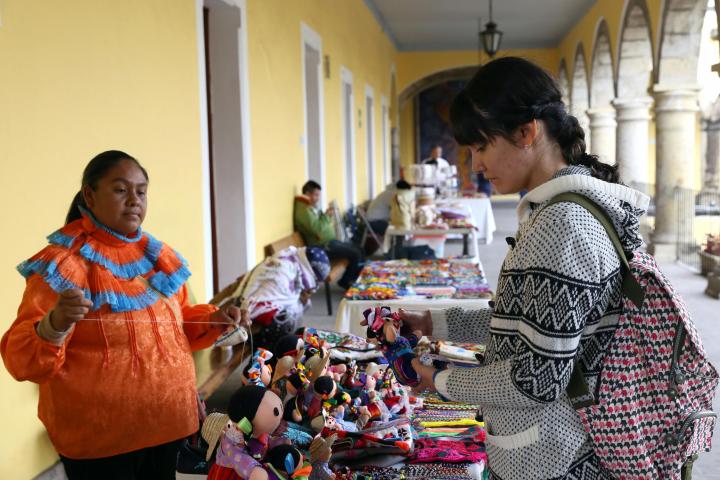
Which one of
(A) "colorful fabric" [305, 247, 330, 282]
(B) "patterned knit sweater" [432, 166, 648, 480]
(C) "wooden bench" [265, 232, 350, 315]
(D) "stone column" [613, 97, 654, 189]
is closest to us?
(B) "patterned knit sweater" [432, 166, 648, 480]

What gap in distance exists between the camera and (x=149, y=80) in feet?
13.9

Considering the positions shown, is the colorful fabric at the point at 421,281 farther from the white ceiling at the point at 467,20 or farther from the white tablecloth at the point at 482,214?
the white ceiling at the point at 467,20

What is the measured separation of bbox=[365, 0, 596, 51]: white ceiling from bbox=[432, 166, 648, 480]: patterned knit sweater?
14.0 m

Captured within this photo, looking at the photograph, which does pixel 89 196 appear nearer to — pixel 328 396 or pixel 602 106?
pixel 328 396

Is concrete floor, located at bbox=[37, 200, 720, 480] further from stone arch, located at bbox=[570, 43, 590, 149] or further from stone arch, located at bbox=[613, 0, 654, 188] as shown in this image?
stone arch, located at bbox=[570, 43, 590, 149]

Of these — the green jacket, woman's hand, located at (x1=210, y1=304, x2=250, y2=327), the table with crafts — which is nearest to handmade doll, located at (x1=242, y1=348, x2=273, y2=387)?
woman's hand, located at (x1=210, y1=304, x2=250, y2=327)

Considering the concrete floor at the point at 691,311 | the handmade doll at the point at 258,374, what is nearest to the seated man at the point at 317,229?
the concrete floor at the point at 691,311

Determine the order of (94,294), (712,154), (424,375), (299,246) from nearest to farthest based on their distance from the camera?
(424,375) < (94,294) < (299,246) < (712,154)

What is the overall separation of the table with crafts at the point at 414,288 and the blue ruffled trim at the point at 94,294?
7.01 feet

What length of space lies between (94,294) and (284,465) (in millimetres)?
702

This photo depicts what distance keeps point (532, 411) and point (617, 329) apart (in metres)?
0.23

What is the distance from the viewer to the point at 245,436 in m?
2.00

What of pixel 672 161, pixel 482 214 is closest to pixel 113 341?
pixel 672 161

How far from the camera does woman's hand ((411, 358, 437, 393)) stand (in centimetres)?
167
